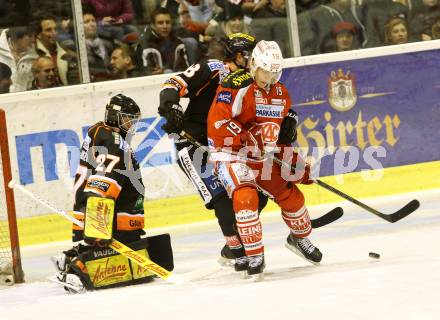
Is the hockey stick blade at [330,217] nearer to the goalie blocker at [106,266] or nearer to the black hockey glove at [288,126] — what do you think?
the black hockey glove at [288,126]

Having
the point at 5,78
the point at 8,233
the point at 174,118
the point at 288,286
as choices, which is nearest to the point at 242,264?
the point at 288,286

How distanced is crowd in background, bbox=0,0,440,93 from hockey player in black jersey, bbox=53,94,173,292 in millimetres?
2043

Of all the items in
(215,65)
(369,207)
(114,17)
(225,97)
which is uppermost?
(114,17)

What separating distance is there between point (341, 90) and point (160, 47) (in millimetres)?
1436

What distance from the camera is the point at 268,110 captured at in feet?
16.7

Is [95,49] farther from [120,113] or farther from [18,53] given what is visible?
[120,113]

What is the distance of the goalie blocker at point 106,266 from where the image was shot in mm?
5074

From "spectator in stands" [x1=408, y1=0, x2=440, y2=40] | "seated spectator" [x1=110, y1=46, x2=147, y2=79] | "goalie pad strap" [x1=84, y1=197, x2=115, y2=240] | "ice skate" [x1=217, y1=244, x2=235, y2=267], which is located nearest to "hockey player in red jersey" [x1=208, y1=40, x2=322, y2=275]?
"ice skate" [x1=217, y1=244, x2=235, y2=267]

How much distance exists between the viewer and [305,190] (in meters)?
7.57

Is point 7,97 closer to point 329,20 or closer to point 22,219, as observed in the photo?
point 22,219

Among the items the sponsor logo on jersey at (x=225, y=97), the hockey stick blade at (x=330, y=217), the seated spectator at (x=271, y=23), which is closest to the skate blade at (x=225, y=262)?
the hockey stick blade at (x=330, y=217)

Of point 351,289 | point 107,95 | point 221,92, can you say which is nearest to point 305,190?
point 107,95

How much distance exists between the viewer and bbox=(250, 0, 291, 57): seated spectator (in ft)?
25.4

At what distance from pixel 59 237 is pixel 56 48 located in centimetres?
137
